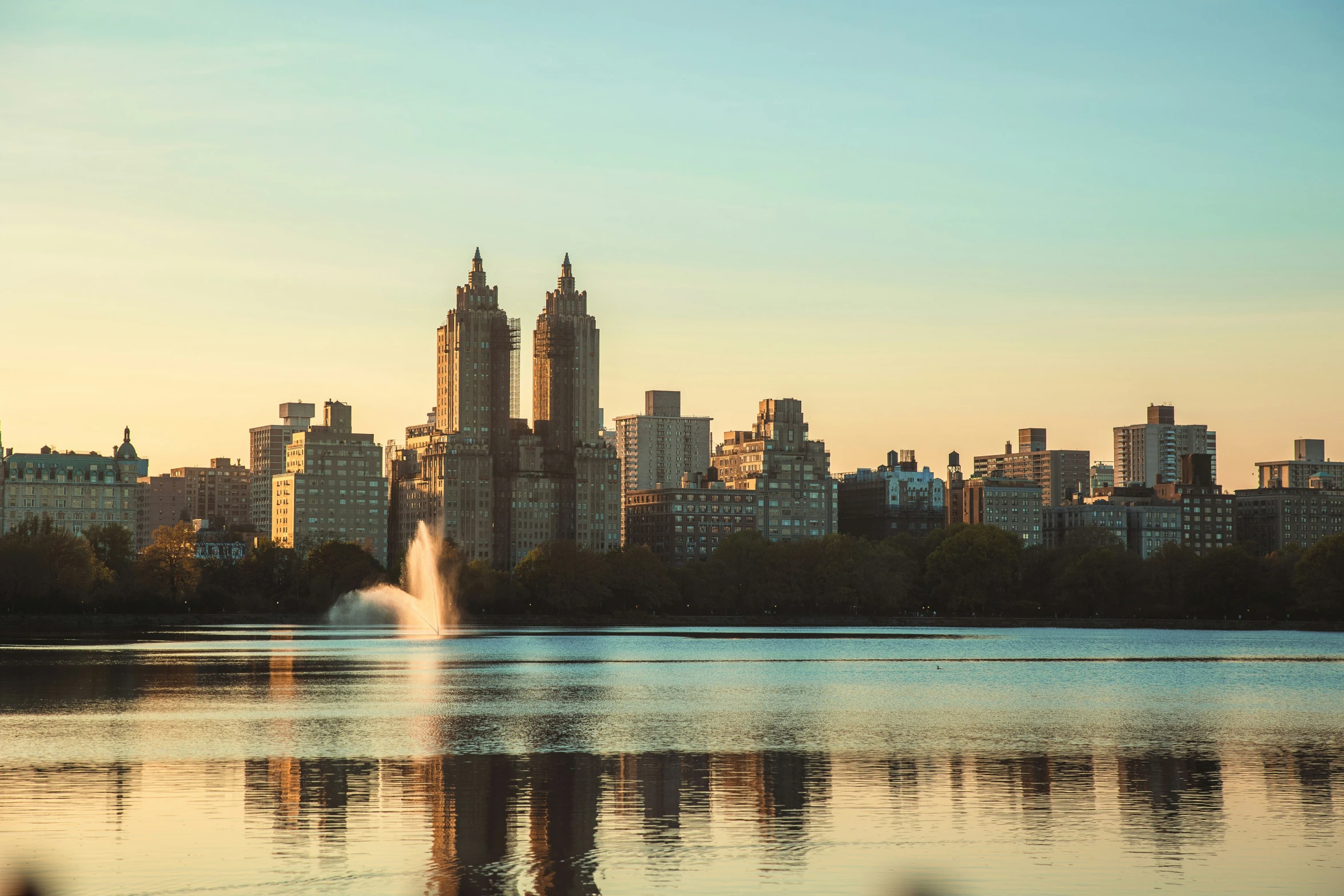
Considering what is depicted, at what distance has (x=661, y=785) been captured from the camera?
44.7m

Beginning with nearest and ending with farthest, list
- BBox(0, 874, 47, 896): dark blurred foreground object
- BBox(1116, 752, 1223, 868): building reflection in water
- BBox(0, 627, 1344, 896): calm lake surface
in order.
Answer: BBox(0, 874, 47, 896): dark blurred foreground object, BBox(0, 627, 1344, 896): calm lake surface, BBox(1116, 752, 1223, 868): building reflection in water

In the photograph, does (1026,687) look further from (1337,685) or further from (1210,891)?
(1210,891)

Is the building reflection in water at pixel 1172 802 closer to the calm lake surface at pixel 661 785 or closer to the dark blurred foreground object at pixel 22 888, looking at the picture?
the calm lake surface at pixel 661 785

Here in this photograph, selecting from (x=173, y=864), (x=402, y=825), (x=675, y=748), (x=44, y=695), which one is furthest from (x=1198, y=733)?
(x=44, y=695)

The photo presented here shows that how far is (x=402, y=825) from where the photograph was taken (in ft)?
123

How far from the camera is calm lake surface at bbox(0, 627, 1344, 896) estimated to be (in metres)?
32.9

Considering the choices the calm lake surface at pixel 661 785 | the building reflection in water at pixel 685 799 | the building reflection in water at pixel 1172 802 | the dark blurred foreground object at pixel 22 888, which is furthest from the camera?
the building reflection in water at pixel 1172 802

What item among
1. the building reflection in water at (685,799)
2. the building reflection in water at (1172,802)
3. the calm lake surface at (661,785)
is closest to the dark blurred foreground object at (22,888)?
the calm lake surface at (661,785)

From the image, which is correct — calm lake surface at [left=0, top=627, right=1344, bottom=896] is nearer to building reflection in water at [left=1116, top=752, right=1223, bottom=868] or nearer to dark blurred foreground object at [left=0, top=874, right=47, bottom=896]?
building reflection in water at [left=1116, top=752, right=1223, bottom=868]

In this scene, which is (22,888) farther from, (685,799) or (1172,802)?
(1172,802)

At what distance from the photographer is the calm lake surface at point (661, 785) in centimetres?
3288

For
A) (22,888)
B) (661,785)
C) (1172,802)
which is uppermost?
(22,888)

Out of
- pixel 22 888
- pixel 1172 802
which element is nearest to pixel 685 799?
pixel 1172 802

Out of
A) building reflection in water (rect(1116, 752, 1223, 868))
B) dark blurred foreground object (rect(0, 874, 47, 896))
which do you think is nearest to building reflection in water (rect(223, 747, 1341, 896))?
building reflection in water (rect(1116, 752, 1223, 868))
